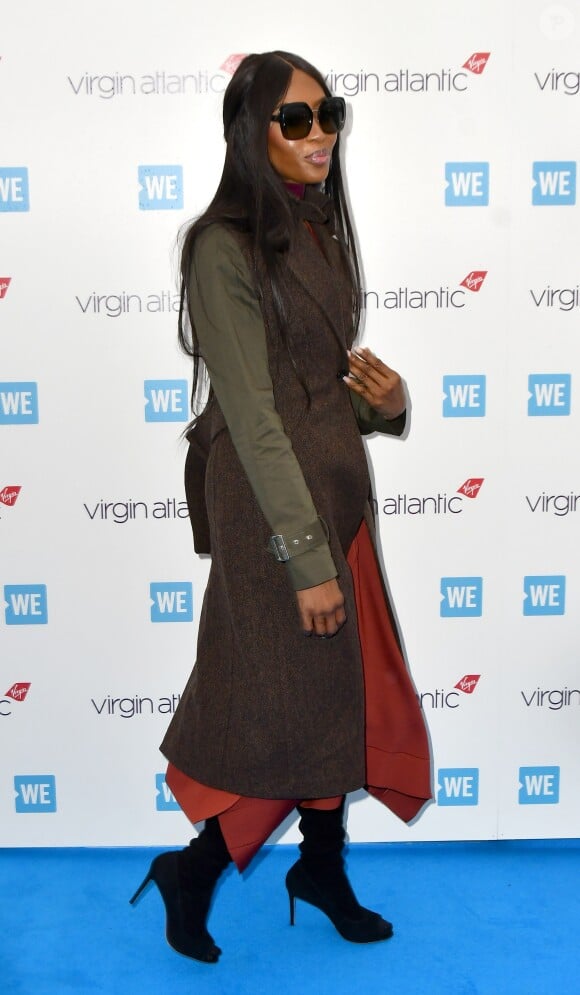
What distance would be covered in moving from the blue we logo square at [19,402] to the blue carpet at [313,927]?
1.16 metres

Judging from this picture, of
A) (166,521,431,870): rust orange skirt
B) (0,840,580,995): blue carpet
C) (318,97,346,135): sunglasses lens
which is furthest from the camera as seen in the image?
(0,840,580,995): blue carpet

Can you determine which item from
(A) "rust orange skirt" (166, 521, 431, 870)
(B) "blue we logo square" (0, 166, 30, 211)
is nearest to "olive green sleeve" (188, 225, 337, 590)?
(A) "rust orange skirt" (166, 521, 431, 870)

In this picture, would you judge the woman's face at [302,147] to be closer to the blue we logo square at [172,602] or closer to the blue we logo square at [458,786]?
the blue we logo square at [172,602]

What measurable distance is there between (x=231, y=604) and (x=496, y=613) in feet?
3.13

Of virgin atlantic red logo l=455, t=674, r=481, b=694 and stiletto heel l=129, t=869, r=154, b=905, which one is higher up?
virgin atlantic red logo l=455, t=674, r=481, b=694

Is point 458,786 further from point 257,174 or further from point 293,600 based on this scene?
point 257,174

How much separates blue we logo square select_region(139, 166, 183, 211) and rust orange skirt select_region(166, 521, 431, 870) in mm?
968

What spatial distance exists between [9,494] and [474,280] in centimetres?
126

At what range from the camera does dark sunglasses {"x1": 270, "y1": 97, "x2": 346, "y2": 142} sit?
175 cm

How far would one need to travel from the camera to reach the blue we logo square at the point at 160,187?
7.79 ft

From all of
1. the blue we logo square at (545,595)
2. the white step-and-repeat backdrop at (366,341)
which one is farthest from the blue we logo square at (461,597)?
the blue we logo square at (545,595)

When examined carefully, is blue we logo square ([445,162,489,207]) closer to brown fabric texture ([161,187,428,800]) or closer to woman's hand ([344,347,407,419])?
brown fabric texture ([161,187,428,800])

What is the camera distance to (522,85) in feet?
7.67

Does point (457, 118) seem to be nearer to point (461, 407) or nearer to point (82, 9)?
point (461, 407)
